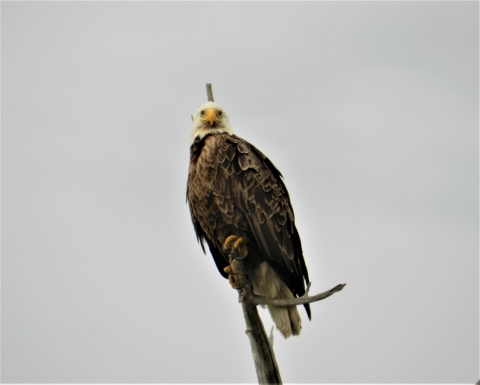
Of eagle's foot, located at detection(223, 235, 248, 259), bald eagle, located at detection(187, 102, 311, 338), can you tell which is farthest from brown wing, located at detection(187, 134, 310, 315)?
eagle's foot, located at detection(223, 235, 248, 259)

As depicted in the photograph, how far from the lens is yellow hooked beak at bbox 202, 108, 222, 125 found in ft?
26.3

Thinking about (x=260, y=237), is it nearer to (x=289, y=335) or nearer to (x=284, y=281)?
(x=284, y=281)

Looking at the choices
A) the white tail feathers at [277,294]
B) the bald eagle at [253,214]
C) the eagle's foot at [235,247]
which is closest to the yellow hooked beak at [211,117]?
the bald eagle at [253,214]

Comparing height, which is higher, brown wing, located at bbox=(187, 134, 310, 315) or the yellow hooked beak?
the yellow hooked beak

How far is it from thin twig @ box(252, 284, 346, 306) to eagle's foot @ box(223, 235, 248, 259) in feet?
1.57

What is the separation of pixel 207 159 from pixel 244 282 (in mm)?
1425

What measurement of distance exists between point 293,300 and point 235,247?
86 cm

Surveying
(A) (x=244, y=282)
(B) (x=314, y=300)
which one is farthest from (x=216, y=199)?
(B) (x=314, y=300)

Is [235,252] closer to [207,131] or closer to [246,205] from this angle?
[246,205]

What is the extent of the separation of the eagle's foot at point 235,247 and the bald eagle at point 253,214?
2 cm

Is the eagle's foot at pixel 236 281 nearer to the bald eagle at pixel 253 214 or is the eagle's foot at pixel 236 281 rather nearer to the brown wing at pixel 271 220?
the bald eagle at pixel 253 214

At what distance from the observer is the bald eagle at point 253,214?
23.3 ft

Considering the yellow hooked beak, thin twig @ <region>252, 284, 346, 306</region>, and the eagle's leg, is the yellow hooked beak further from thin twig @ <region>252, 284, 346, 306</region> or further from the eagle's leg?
thin twig @ <region>252, 284, 346, 306</region>

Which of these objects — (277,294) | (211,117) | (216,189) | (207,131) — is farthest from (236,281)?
(211,117)
